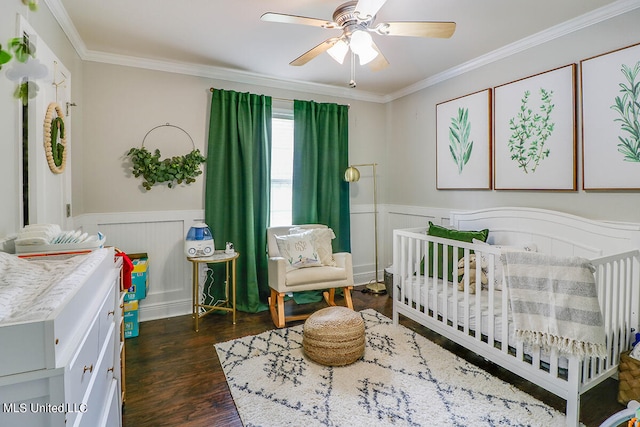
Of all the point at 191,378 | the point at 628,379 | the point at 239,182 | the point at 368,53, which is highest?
the point at 368,53

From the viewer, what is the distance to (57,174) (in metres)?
2.11

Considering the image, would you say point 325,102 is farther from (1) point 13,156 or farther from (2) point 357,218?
(1) point 13,156

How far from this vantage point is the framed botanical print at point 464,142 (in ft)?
9.88

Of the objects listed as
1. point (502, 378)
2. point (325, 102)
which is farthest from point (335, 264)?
point (325, 102)

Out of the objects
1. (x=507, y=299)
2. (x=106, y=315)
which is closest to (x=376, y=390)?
(x=507, y=299)

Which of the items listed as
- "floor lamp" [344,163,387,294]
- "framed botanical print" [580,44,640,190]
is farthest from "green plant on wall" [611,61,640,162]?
"floor lamp" [344,163,387,294]

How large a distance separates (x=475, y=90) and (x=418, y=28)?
5.09ft

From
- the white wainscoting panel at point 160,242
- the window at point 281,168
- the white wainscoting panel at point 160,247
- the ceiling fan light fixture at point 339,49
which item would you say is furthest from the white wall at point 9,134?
the window at point 281,168

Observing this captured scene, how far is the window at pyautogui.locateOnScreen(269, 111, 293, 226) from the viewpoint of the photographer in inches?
145

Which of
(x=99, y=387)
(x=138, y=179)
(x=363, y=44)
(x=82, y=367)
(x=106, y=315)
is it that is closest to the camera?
(x=82, y=367)

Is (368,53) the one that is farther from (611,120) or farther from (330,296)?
(330,296)

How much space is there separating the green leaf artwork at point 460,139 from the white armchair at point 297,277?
58.6 inches

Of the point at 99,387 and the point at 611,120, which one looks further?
the point at 611,120

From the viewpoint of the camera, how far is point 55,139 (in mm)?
2023
